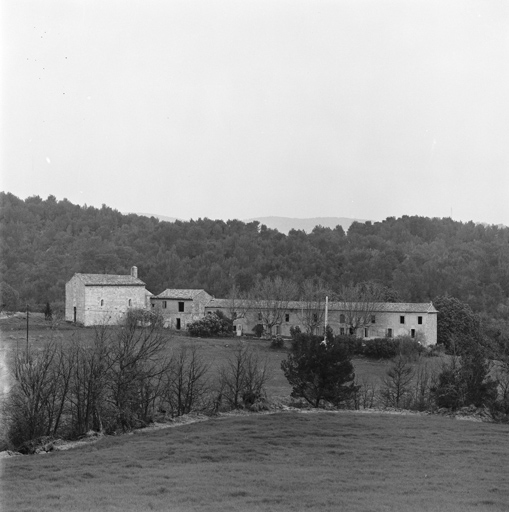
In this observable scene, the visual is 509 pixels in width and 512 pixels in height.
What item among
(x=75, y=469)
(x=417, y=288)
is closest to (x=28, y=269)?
(x=417, y=288)

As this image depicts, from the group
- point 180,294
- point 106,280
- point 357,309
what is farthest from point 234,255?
point 106,280

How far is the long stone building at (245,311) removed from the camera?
48.4 metres

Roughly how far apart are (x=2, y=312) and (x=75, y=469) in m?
36.9

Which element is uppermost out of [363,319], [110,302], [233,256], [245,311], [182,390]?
[233,256]

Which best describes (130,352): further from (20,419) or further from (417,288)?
(417,288)

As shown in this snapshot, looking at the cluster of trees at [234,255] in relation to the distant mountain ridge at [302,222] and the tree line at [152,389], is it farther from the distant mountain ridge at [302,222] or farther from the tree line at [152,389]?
the tree line at [152,389]

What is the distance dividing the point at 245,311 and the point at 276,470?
37.6 metres

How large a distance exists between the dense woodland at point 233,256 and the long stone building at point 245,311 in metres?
9.93

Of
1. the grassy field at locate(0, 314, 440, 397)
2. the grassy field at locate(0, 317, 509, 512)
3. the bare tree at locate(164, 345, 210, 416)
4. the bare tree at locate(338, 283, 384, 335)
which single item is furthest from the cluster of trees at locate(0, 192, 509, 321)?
the grassy field at locate(0, 317, 509, 512)

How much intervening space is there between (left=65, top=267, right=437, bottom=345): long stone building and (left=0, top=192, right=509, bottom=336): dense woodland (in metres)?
9.93

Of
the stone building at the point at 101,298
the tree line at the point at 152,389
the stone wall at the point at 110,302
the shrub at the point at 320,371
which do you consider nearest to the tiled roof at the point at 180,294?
the stone wall at the point at 110,302

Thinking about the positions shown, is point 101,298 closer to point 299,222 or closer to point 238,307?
point 238,307

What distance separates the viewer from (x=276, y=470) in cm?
1575

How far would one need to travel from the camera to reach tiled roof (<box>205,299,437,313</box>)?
50.5 meters
